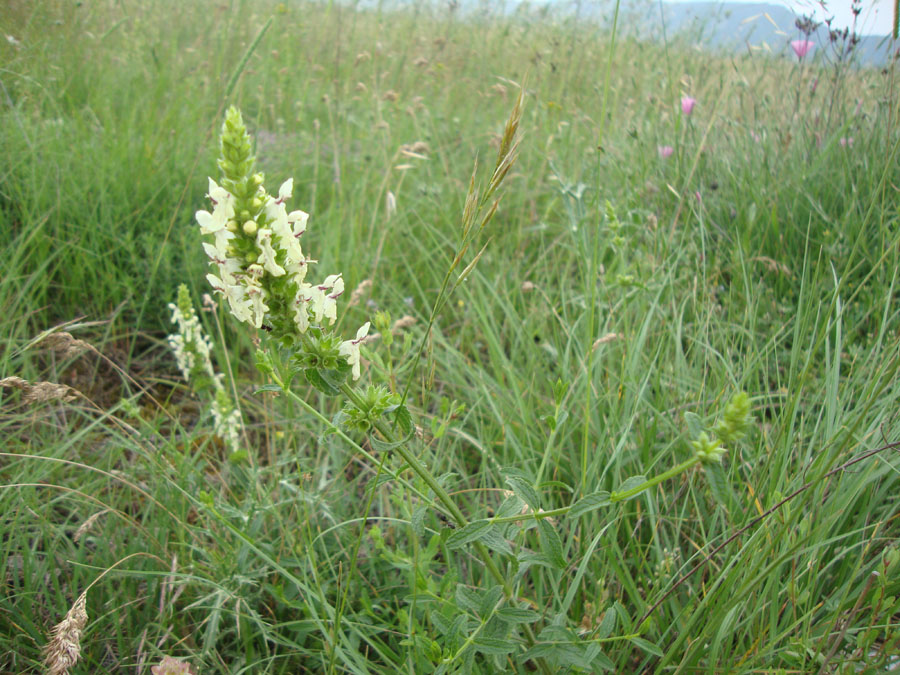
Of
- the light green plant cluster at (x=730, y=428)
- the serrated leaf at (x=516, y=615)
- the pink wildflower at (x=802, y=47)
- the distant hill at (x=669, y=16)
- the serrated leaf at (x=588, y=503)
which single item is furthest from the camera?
the distant hill at (x=669, y=16)

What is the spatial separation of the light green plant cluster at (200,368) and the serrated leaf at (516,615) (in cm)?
107

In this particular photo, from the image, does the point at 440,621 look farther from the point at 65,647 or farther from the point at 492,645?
the point at 65,647

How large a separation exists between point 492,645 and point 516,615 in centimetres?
6

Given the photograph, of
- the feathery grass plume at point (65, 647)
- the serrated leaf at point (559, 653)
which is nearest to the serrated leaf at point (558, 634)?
the serrated leaf at point (559, 653)

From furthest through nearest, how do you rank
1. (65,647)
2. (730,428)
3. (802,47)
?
(802,47), (65,647), (730,428)

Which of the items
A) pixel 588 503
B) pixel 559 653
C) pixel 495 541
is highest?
pixel 588 503

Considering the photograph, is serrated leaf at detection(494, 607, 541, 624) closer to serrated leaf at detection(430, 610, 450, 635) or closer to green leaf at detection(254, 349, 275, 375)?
serrated leaf at detection(430, 610, 450, 635)

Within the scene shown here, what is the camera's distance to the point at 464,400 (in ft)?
7.05

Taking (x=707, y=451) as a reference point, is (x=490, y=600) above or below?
below

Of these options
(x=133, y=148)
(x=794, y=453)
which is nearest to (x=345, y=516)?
(x=794, y=453)

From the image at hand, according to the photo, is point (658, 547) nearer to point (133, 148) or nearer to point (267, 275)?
point (267, 275)

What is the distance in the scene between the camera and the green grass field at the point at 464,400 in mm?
1217

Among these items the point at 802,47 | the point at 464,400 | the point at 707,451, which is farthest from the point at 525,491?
the point at 802,47

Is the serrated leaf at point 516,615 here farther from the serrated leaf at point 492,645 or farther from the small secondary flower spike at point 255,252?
the small secondary flower spike at point 255,252
